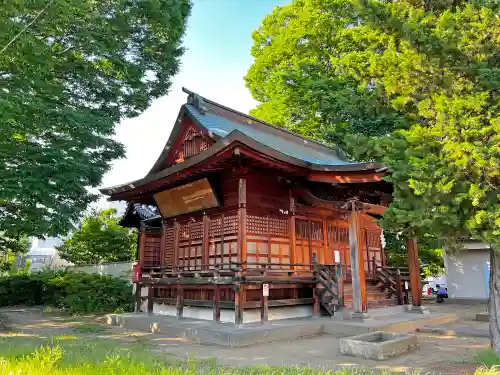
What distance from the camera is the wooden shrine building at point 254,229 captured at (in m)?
10.7

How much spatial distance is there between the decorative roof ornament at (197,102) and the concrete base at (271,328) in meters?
7.98

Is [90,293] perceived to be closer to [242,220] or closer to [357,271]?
[242,220]

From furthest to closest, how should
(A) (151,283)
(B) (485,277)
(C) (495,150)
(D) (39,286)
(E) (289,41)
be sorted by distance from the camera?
(E) (289,41), (D) (39,286), (B) (485,277), (A) (151,283), (C) (495,150)

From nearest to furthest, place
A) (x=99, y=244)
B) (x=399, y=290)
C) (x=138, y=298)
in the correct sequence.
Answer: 1. (x=399, y=290)
2. (x=138, y=298)
3. (x=99, y=244)

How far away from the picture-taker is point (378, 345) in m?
7.10

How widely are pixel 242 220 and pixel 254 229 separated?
0.70 meters

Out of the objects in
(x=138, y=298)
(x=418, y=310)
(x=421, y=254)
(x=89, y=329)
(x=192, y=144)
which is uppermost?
(x=192, y=144)

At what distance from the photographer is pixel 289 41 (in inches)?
961

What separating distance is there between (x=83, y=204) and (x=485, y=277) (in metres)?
21.4

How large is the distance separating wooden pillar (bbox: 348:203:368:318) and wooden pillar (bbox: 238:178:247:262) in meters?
3.21

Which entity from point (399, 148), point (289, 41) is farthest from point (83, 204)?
point (289, 41)

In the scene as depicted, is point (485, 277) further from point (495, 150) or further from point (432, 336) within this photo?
point (495, 150)

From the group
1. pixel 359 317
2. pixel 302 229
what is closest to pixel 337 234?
pixel 302 229

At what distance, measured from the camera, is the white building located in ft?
68.5
